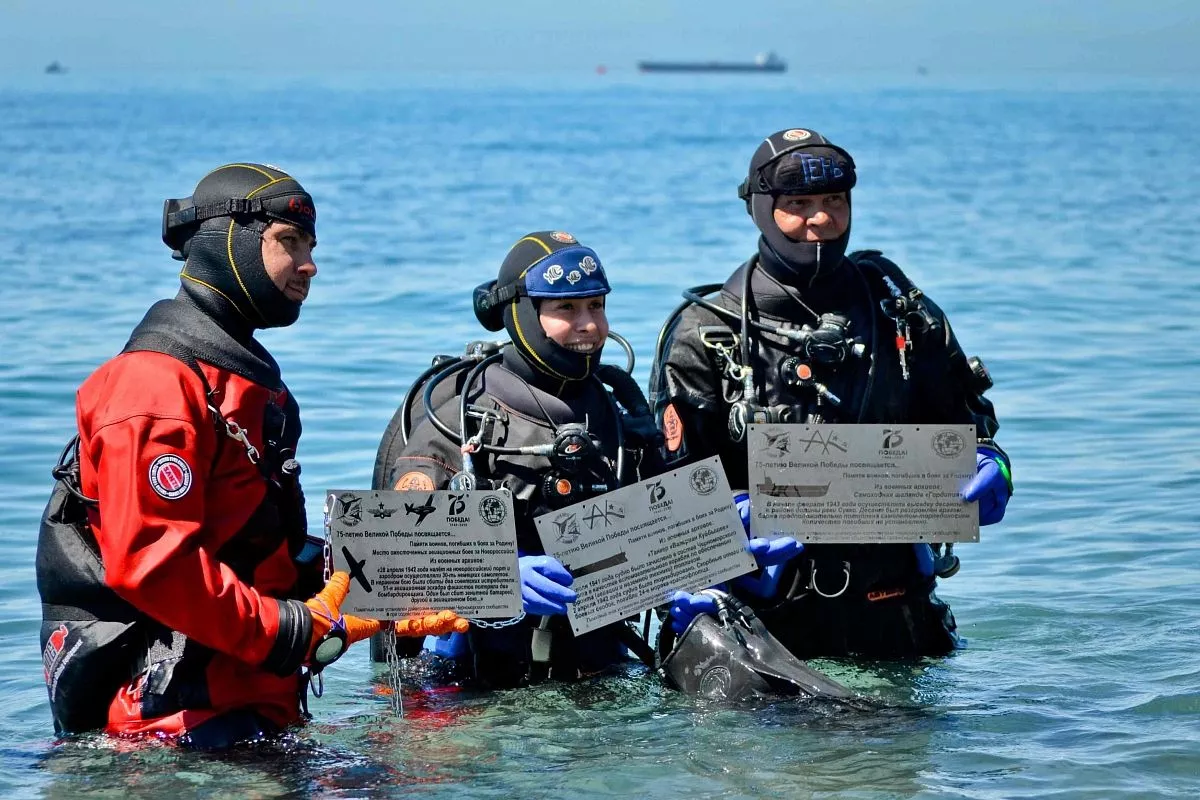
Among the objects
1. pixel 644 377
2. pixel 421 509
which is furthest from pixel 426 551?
pixel 644 377

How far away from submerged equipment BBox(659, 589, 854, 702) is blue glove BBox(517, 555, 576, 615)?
0.56 meters

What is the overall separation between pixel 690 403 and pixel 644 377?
6.64m

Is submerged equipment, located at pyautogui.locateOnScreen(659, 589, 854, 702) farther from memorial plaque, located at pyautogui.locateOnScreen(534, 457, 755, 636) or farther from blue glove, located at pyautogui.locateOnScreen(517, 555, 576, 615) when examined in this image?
blue glove, located at pyautogui.locateOnScreen(517, 555, 576, 615)

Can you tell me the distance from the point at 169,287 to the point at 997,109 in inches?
2041

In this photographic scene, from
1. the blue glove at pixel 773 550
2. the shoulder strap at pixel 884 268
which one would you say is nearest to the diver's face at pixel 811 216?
the shoulder strap at pixel 884 268

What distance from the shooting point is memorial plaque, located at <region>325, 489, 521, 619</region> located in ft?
14.6

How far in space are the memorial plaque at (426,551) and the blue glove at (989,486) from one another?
147cm

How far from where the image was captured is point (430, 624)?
14.8 feet

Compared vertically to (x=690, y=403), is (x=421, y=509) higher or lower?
lower

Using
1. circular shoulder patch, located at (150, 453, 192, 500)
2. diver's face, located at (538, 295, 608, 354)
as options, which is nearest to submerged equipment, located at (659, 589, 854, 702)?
diver's face, located at (538, 295, 608, 354)

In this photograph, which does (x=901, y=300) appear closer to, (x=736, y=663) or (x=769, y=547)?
(x=769, y=547)

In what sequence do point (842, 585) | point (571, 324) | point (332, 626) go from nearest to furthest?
point (332, 626)
point (571, 324)
point (842, 585)

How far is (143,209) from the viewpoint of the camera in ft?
76.6

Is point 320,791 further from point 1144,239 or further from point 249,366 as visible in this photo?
point 1144,239
